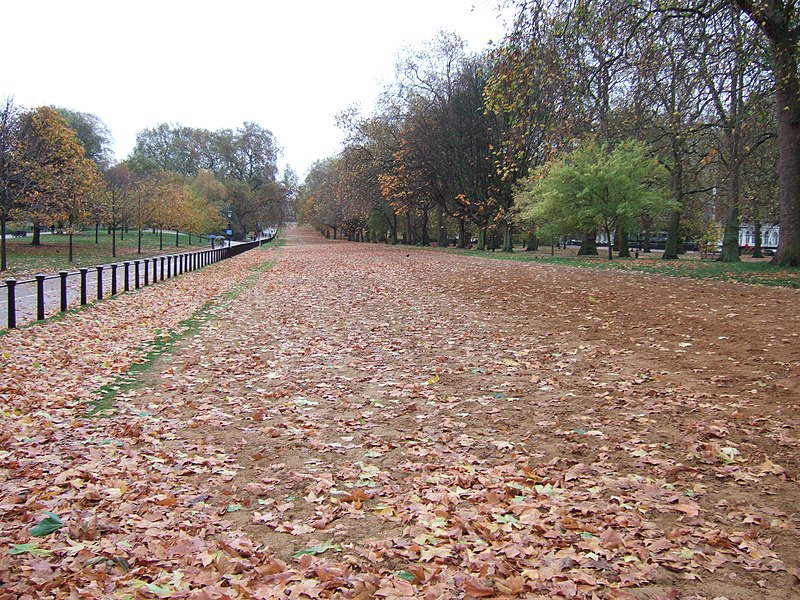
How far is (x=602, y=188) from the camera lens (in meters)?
28.8

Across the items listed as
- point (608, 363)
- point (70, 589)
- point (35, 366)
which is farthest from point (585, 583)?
point (35, 366)

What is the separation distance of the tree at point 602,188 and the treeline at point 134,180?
24.1 metres

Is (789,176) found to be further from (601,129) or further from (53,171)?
(53,171)

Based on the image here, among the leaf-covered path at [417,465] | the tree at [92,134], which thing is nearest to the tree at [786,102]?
the leaf-covered path at [417,465]

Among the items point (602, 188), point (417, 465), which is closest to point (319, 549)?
point (417, 465)

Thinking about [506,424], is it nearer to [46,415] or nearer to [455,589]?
[455,589]

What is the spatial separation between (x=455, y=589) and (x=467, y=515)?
85cm

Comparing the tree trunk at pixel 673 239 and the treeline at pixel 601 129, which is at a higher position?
the treeline at pixel 601 129

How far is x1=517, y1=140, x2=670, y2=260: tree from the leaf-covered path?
18703mm

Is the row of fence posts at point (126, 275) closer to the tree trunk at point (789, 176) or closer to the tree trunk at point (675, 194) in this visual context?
the tree trunk at point (789, 176)

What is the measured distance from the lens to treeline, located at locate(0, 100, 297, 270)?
3039 centimetres

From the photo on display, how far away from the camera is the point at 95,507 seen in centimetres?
412

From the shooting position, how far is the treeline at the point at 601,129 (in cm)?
1394

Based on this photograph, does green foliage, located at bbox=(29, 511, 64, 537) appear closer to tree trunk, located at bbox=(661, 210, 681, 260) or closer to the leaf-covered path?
the leaf-covered path
